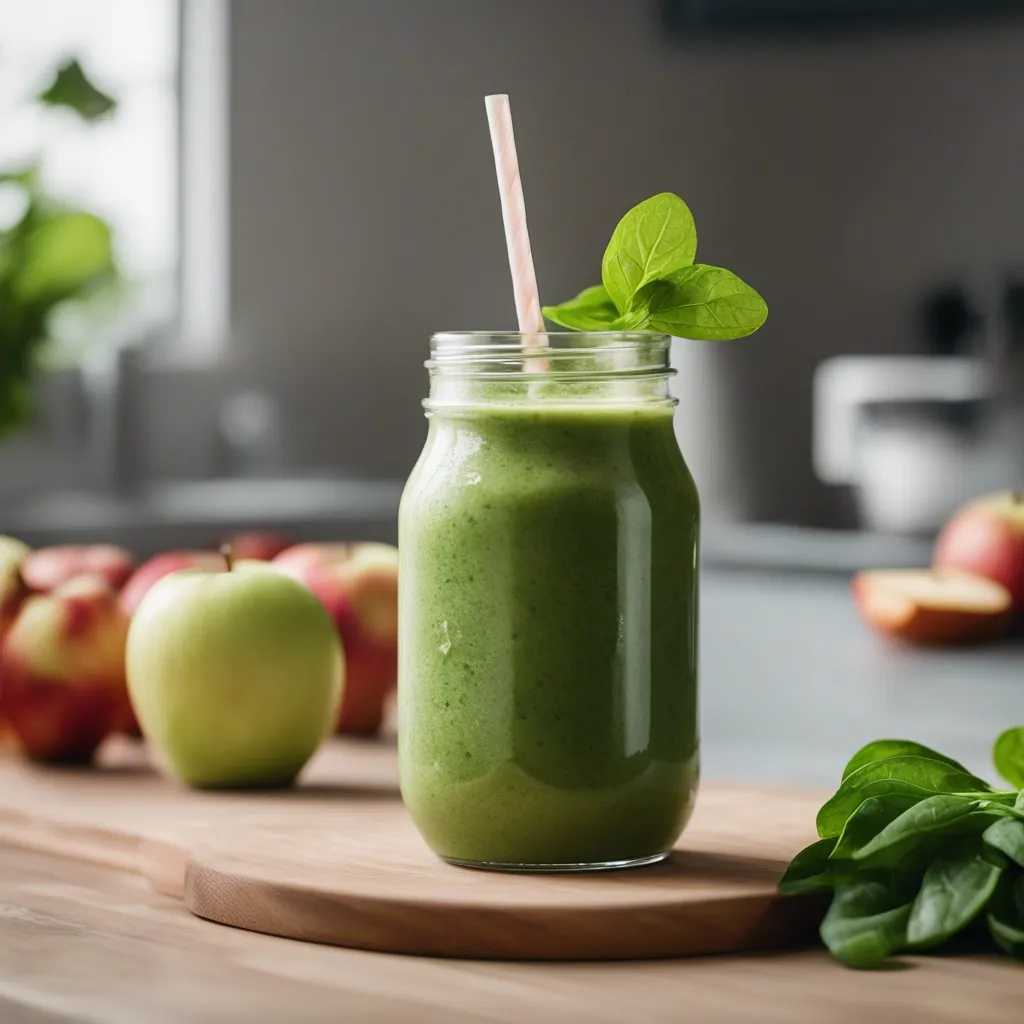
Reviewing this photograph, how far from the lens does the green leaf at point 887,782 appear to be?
72 centimetres

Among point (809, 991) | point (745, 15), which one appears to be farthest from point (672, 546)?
point (745, 15)

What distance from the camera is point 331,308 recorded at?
3.83 m

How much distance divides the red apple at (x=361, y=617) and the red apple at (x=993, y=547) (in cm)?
91

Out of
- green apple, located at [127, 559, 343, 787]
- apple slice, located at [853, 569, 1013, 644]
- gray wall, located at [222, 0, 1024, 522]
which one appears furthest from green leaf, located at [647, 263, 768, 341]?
gray wall, located at [222, 0, 1024, 522]

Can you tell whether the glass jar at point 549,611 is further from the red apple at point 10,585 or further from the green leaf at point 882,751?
the red apple at point 10,585

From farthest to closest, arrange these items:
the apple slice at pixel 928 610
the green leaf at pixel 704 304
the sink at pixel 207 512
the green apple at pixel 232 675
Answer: the sink at pixel 207 512
the apple slice at pixel 928 610
the green apple at pixel 232 675
the green leaf at pixel 704 304

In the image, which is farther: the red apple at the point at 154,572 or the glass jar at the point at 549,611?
the red apple at the point at 154,572

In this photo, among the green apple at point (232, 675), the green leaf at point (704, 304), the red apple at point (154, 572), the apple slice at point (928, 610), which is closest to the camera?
the green leaf at point (704, 304)

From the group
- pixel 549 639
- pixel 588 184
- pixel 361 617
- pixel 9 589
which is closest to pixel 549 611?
pixel 549 639

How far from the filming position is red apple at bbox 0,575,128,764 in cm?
114

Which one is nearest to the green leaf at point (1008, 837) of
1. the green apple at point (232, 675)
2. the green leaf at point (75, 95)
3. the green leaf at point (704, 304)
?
the green leaf at point (704, 304)

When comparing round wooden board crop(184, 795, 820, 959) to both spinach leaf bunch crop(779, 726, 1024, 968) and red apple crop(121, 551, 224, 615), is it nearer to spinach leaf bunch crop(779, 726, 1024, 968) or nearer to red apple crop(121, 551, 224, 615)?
spinach leaf bunch crop(779, 726, 1024, 968)

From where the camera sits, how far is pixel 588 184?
3648 millimetres

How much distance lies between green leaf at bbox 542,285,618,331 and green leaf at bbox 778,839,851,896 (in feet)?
0.98
